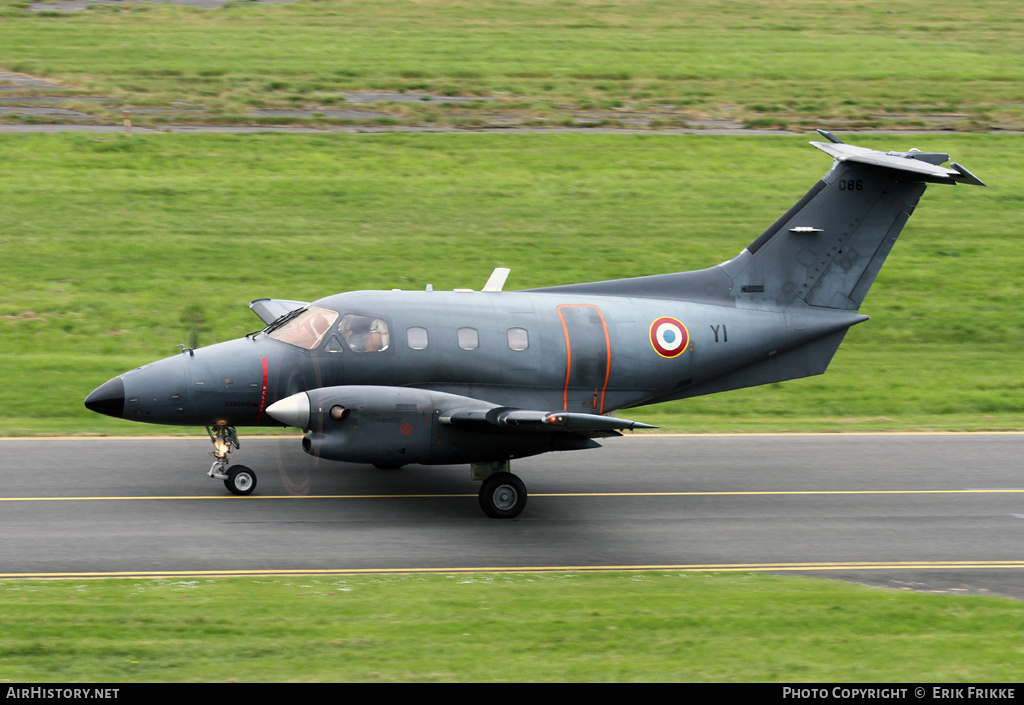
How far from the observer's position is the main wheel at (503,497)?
16.3 m

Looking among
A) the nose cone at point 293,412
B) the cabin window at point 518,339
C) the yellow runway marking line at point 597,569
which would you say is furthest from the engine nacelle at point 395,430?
the yellow runway marking line at point 597,569

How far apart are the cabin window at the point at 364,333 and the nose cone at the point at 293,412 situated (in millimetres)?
1558

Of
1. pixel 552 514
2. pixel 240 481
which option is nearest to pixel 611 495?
pixel 552 514

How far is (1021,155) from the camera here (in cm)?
3941

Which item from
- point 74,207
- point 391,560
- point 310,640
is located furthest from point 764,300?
point 74,207

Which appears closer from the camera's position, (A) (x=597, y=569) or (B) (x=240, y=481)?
(A) (x=597, y=569)

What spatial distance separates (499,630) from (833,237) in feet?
33.9

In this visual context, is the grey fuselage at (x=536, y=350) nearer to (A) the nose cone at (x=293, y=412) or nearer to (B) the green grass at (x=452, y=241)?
(A) the nose cone at (x=293, y=412)

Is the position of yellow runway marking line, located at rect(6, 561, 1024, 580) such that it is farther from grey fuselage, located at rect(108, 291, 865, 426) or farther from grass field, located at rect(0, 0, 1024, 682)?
grey fuselage, located at rect(108, 291, 865, 426)

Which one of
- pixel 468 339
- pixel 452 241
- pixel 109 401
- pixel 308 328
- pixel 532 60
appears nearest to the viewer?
pixel 109 401

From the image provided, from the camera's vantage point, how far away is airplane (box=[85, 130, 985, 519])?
15.7 meters

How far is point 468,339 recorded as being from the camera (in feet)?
55.9

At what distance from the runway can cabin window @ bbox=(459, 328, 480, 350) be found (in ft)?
7.66

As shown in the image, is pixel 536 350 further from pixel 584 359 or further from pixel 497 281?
pixel 497 281
